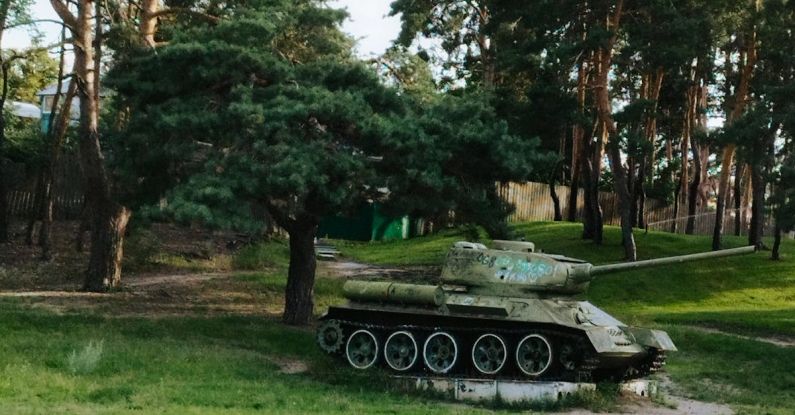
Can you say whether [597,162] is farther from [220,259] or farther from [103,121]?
[103,121]

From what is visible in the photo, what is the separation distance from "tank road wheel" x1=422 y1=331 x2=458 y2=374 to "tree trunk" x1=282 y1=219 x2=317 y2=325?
5284 mm

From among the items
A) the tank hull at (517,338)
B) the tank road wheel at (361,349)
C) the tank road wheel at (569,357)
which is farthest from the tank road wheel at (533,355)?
the tank road wheel at (361,349)

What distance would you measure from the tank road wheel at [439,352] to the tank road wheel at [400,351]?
192 mm

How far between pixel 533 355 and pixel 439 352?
4.41 ft

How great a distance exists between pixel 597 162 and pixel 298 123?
69.5ft

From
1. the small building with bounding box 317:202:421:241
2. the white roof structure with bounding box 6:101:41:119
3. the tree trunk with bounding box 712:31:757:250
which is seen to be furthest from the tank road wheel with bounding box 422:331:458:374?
the white roof structure with bounding box 6:101:41:119

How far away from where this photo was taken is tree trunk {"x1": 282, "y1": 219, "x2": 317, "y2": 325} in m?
18.6

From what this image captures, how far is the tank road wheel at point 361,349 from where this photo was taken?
14308mm

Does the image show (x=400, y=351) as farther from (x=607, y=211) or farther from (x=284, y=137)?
(x=607, y=211)

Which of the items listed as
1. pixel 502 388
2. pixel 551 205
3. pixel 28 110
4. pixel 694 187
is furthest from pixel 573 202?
pixel 502 388

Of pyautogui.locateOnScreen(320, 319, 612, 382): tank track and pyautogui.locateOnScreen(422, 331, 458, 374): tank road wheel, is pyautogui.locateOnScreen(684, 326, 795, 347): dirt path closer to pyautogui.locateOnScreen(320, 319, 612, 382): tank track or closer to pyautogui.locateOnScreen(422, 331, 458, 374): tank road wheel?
pyautogui.locateOnScreen(320, 319, 612, 382): tank track

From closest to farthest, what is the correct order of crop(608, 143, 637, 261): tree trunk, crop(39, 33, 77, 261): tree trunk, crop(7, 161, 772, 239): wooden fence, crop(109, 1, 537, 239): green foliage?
crop(109, 1, 537, 239): green foliage < crop(39, 33, 77, 261): tree trunk < crop(608, 143, 637, 261): tree trunk < crop(7, 161, 772, 239): wooden fence

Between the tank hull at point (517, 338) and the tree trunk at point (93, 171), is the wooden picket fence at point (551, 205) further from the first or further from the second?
the tank hull at point (517, 338)

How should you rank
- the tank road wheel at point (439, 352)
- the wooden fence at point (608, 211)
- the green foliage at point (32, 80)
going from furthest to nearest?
the green foliage at point (32, 80) < the wooden fence at point (608, 211) < the tank road wheel at point (439, 352)
